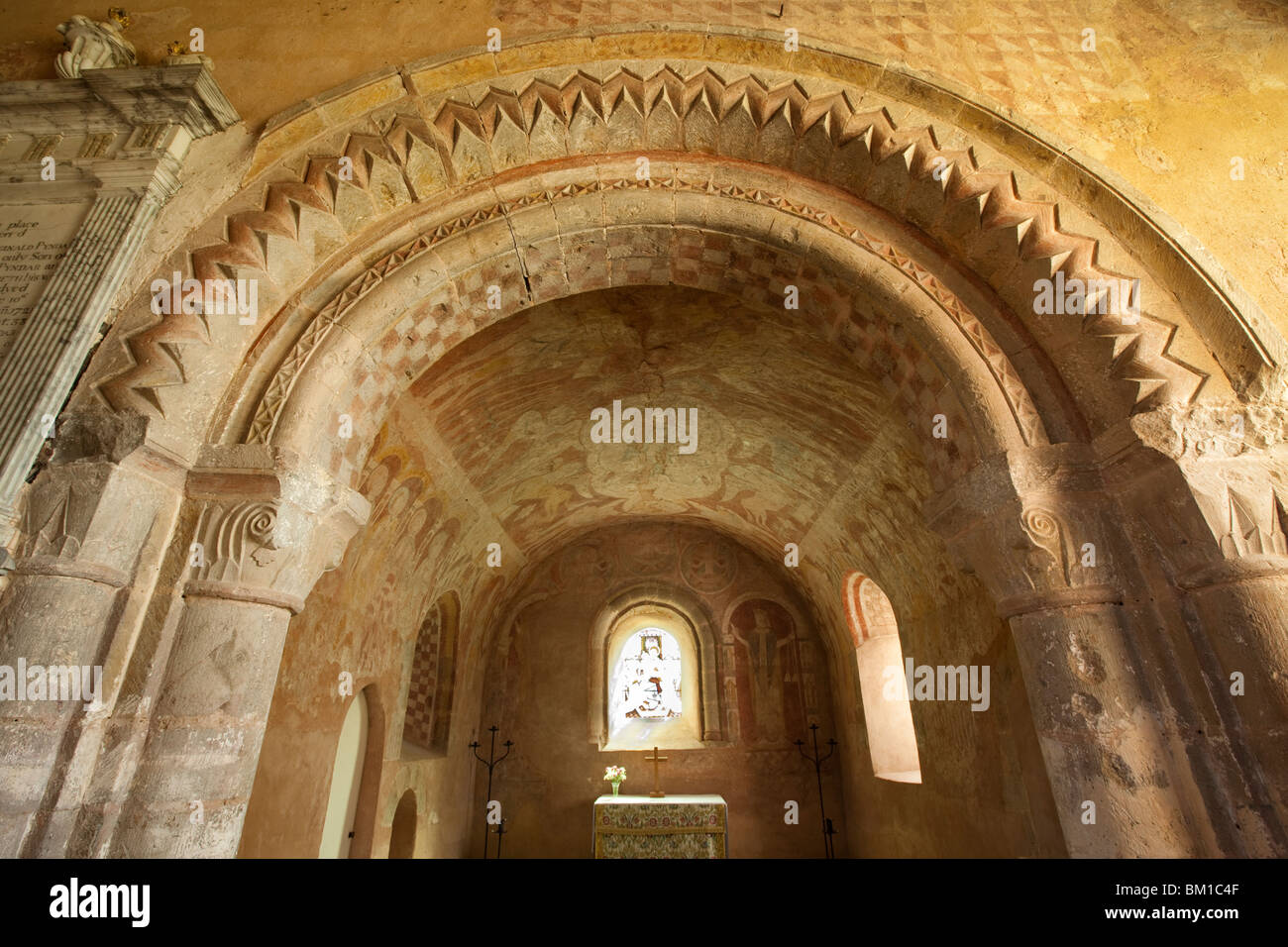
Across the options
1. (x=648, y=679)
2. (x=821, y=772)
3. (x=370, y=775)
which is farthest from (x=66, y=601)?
(x=821, y=772)

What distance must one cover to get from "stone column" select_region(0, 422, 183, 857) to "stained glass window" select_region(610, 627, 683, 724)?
26.1ft

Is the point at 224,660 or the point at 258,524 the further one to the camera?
the point at 258,524

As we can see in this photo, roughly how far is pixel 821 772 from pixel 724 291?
24.1ft

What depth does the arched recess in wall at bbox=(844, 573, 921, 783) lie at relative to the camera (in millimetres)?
7512

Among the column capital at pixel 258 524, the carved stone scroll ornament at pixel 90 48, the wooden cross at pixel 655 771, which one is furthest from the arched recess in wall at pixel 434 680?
the carved stone scroll ornament at pixel 90 48

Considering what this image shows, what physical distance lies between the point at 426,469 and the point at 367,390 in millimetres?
2286

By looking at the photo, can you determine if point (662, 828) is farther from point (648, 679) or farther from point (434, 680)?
point (434, 680)

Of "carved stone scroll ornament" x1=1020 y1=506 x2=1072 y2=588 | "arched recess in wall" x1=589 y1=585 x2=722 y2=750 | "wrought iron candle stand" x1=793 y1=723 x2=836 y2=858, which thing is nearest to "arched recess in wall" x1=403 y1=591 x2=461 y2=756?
"arched recess in wall" x1=589 y1=585 x2=722 y2=750

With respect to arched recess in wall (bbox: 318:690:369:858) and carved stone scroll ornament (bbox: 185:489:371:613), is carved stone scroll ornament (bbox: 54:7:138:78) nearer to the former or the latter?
carved stone scroll ornament (bbox: 185:489:371:613)

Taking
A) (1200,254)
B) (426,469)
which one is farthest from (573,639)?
(1200,254)

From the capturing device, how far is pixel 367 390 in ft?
11.5

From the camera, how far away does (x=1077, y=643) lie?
2688 millimetres

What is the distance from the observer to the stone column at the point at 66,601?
2.22 metres

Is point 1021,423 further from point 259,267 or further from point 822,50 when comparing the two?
point 259,267
